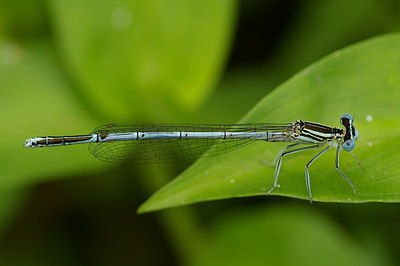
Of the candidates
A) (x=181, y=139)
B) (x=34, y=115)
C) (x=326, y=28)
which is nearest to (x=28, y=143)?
(x=34, y=115)

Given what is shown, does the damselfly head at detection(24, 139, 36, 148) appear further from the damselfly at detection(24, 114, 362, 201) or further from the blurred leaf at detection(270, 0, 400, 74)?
the blurred leaf at detection(270, 0, 400, 74)

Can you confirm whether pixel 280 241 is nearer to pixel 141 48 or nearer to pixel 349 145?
pixel 349 145

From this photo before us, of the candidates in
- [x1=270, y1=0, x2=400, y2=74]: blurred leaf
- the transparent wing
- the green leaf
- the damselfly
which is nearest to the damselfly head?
the damselfly

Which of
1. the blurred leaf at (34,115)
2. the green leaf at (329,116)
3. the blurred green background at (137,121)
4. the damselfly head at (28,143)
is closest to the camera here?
the green leaf at (329,116)

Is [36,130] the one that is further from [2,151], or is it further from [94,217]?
[94,217]

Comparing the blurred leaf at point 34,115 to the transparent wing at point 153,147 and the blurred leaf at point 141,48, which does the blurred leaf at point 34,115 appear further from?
the blurred leaf at point 141,48

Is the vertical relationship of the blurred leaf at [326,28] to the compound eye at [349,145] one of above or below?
above

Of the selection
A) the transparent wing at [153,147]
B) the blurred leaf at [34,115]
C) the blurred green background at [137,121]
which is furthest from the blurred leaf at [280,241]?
the blurred leaf at [34,115]
